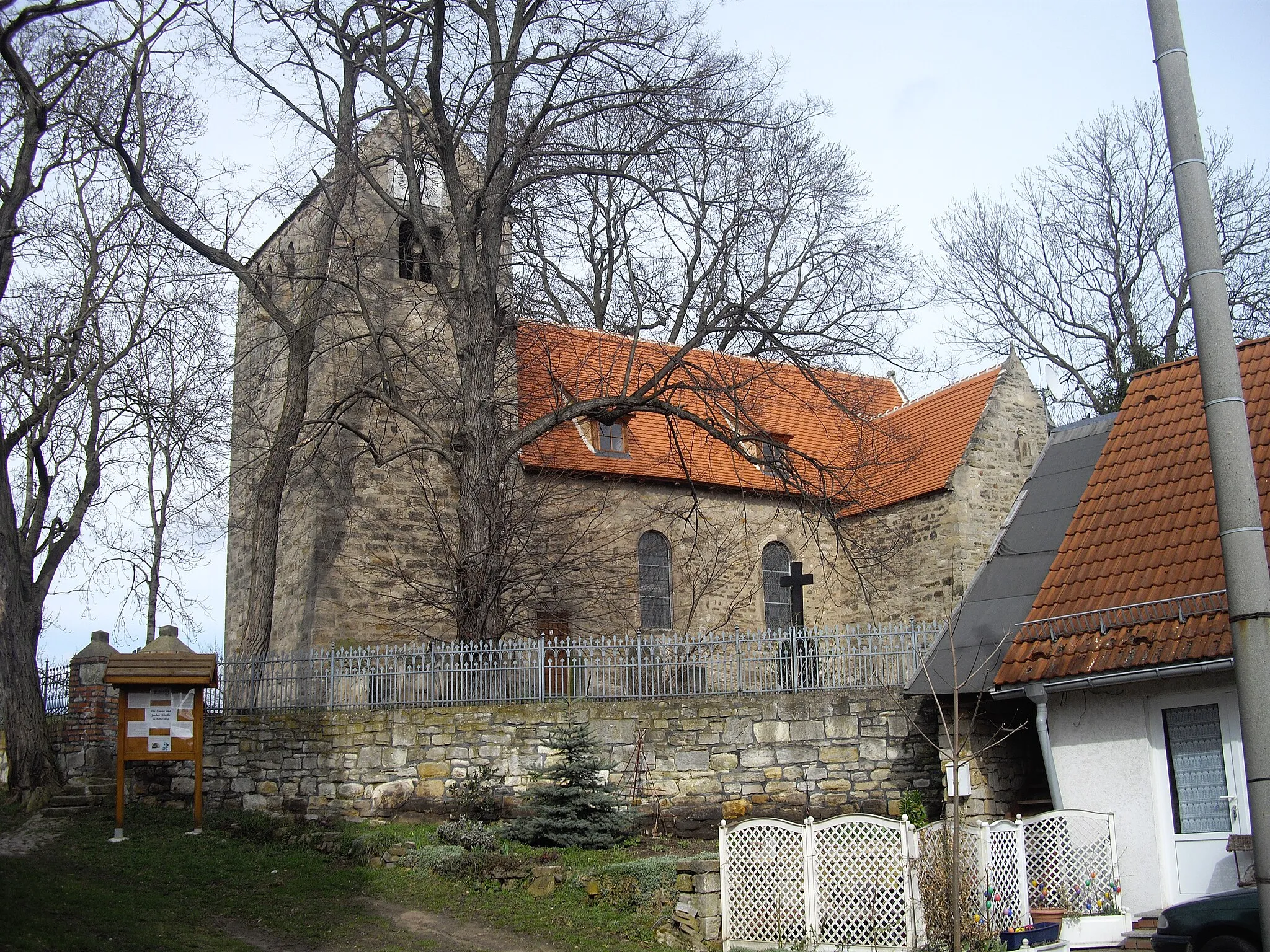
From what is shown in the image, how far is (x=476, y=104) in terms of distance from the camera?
1825cm

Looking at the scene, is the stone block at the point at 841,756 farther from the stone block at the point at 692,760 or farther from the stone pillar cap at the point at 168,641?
the stone pillar cap at the point at 168,641

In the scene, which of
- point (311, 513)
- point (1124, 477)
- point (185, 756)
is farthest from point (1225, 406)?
point (311, 513)

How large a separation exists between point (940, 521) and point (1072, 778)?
10712 millimetres

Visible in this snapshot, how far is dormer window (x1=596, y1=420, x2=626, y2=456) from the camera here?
2325 centimetres

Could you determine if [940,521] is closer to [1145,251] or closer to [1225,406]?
[1145,251]

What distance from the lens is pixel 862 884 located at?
33.4 feet

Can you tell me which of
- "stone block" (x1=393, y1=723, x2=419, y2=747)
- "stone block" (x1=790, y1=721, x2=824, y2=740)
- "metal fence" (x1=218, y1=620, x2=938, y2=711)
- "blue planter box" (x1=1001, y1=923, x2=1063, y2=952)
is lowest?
"blue planter box" (x1=1001, y1=923, x2=1063, y2=952)

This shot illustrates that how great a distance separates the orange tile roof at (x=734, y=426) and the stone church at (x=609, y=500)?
63mm

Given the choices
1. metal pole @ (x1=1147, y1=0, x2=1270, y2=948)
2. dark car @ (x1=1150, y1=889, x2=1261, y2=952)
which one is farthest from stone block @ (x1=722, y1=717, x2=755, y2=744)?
metal pole @ (x1=1147, y1=0, x2=1270, y2=948)

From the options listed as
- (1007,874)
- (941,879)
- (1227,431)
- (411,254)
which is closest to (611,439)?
(411,254)

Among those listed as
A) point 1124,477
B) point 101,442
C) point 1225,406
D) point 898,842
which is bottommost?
point 898,842

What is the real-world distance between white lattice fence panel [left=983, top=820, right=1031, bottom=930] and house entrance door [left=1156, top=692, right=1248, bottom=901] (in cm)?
149

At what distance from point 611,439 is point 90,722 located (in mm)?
10748

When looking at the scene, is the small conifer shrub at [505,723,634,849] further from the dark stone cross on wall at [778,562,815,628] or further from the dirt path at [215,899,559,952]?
the dark stone cross on wall at [778,562,815,628]
